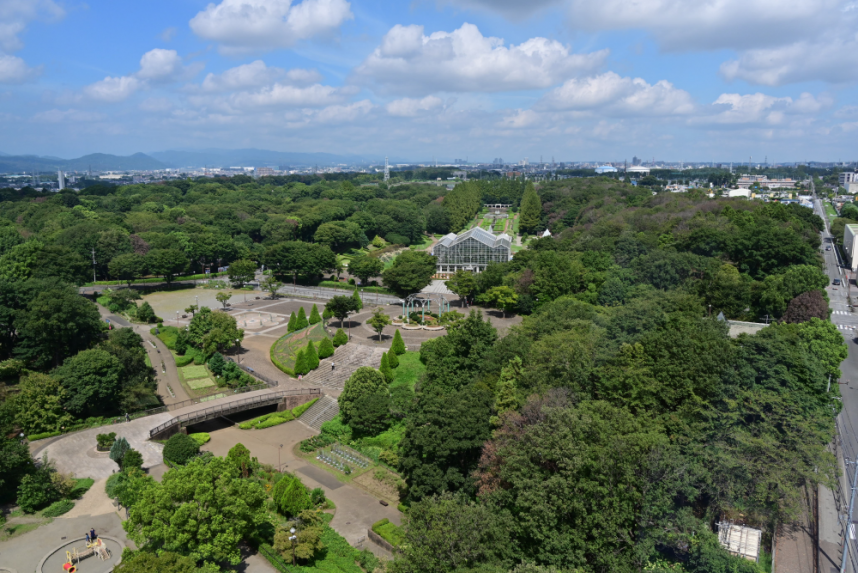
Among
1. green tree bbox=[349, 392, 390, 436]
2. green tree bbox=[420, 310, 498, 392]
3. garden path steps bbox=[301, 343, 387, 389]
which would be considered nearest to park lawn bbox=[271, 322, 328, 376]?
garden path steps bbox=[301, 343, 387, 389]

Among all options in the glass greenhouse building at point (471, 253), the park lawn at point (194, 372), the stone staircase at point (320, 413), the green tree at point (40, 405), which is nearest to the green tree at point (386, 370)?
the stone staircase at point (320, 413)

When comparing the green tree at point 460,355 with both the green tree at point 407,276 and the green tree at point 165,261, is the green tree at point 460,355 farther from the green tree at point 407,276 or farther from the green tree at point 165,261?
the green tree at point 165,261

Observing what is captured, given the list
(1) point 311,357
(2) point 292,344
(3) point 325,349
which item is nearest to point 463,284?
(3) point 325,349

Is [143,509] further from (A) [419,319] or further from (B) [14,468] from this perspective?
(A) [419,319]

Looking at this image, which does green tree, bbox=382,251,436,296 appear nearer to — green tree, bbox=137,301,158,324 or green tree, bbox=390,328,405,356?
green tree, bbox=390,328,405,356

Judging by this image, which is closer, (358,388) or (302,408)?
(358,388)

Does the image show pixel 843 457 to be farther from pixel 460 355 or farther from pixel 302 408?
pixel 302 408

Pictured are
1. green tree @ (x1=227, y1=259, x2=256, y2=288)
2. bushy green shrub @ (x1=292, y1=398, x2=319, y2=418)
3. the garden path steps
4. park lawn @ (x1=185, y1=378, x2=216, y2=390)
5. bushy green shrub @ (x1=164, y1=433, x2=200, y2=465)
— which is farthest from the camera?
green tree @ (x1=227, y1=259, x2=256, y2=288)
